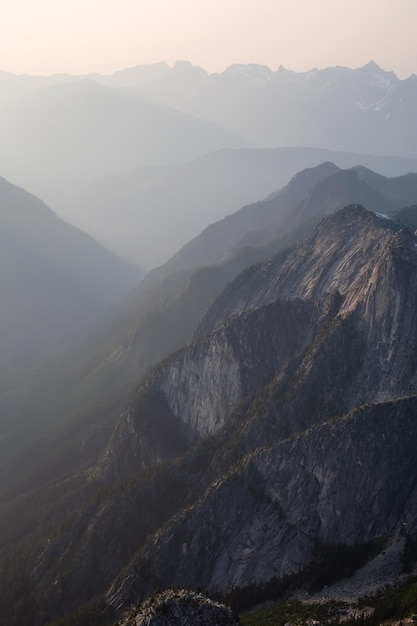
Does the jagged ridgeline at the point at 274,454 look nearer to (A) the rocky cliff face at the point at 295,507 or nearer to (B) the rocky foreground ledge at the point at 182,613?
(A) the rocky cliff face at the point at 295,507

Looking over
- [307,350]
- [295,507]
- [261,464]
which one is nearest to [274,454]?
[261,464]

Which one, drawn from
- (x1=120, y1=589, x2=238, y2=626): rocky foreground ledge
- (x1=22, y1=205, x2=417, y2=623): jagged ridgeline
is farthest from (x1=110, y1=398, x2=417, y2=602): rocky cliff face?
(x1=120, y1=589, x2=238, y2=626): rocky foreground ledge

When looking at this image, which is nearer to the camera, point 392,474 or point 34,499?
point 392,474

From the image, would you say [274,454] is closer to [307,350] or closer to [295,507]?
[295,507]

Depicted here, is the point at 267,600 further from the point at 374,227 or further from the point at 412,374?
the point at 374,227

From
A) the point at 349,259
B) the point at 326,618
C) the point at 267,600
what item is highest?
the point at 349,259

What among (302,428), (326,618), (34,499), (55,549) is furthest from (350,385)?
(34,499)
